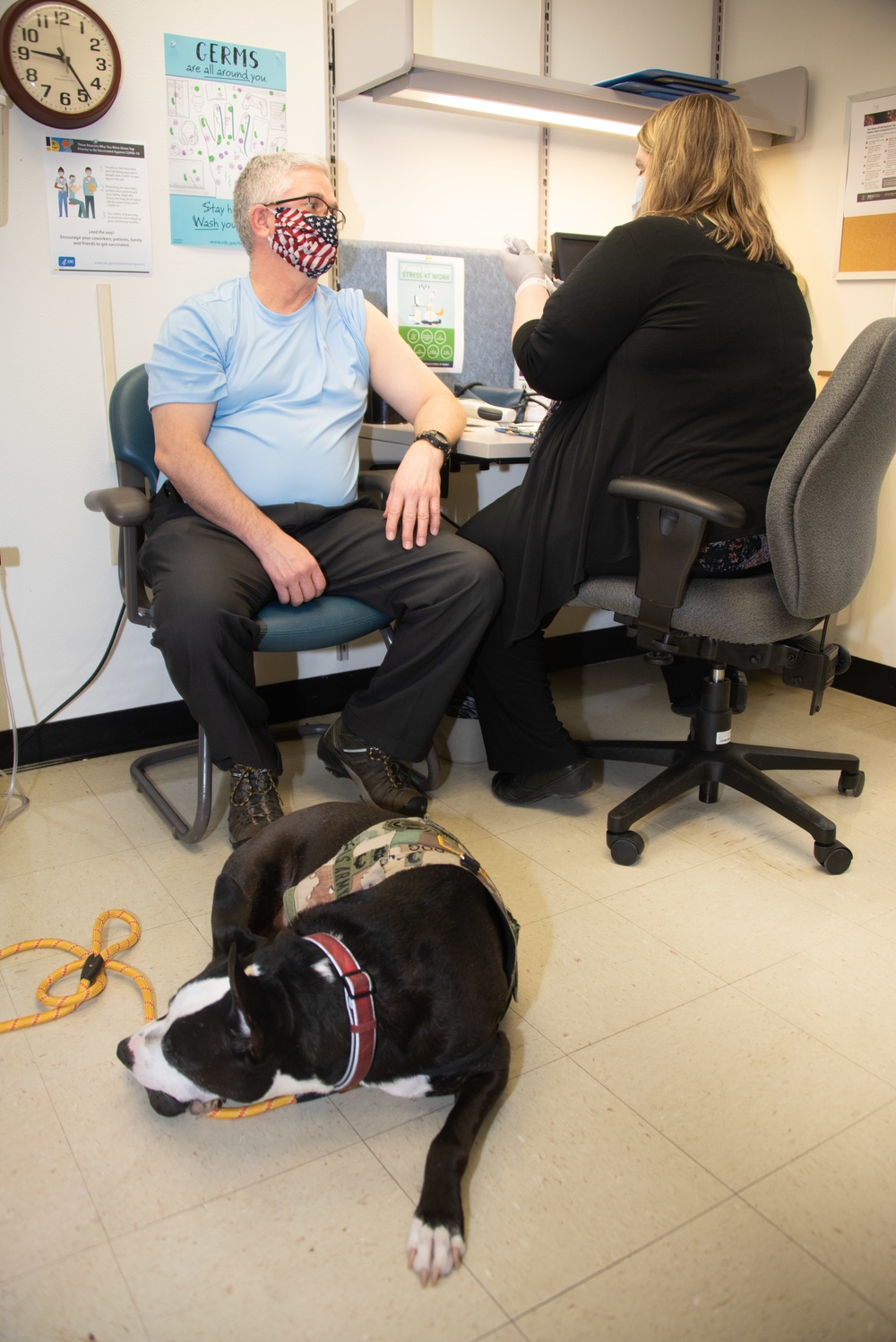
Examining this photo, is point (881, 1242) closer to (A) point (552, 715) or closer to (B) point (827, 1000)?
(B) point (827, 1000)

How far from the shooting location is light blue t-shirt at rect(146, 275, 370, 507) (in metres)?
1.85

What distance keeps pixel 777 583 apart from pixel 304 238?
1.09 meters

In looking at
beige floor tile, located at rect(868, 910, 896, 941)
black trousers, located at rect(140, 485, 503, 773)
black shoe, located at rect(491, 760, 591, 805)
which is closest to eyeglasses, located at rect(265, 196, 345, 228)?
black trousers, located at rect(140, 485, 503, 773)

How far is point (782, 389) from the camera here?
5.41 ft

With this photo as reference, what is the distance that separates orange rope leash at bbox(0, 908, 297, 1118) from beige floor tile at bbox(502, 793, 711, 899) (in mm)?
700

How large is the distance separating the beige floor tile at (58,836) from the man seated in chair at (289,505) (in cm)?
27

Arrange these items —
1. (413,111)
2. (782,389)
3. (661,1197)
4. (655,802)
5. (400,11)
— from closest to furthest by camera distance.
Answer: (661,1197) → (782,389) → (655,802) → (400,11) → (413,111)

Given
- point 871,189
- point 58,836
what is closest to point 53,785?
point 58,836

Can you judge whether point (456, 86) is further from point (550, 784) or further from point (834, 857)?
point (834, 857)

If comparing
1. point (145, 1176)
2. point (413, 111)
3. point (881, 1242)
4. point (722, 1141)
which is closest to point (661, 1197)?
point (722, 1141)

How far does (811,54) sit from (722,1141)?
272 cm

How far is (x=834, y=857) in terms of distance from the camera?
5.79ft

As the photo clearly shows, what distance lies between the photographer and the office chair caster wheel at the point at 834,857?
1763mm

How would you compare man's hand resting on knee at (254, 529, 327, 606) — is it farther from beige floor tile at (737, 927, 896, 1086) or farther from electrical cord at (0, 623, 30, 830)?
beige floor tile at (737, 927, 896, 1086)
